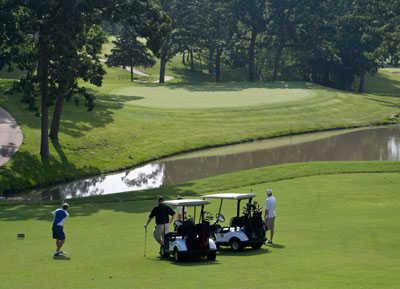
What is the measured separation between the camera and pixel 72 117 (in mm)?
74750

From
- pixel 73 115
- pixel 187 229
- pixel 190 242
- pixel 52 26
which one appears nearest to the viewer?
pixel 190 242

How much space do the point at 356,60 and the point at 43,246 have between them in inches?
4300

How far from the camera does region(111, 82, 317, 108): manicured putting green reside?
93.1 m

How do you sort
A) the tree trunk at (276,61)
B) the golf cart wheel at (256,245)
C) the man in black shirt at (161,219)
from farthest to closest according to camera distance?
the tree trunk at (276,61) < the golf cart wheel at (256,245) < the man in black shirt at (161,219)

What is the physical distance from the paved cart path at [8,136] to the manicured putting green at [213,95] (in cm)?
2245

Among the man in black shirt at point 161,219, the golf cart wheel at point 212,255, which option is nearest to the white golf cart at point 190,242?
the golf cart wheel at point 212,255

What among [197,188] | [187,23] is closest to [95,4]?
[197,188]

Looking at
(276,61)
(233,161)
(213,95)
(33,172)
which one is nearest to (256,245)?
Result: (33,172)

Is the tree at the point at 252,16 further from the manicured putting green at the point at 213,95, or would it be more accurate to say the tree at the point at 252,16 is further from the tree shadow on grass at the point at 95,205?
the tree shadow on grass at the point at 95,205

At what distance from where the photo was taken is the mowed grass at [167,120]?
59.3 meters

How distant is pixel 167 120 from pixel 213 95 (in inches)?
819

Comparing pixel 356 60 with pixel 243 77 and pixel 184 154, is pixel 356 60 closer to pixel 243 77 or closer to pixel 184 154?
pixel 243 77

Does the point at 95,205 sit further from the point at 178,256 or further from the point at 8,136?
the point at 8,136

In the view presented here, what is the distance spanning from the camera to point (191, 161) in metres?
65.5
